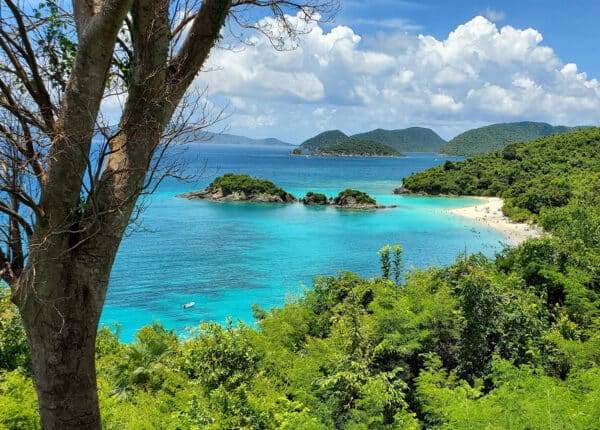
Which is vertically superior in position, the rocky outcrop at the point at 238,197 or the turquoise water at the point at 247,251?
the rocky outcrop at the point at 238,197

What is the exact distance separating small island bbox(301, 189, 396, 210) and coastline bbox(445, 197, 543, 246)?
37.0 ft

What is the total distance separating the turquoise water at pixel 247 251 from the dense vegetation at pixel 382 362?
7653 millimetres

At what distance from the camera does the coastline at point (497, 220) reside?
43062mm

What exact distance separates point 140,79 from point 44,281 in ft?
5.08

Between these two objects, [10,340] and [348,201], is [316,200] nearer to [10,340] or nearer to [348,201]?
[348,201]

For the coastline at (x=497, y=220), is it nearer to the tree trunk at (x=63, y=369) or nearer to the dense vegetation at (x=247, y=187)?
the dense vegetation at (x=247, y=187)

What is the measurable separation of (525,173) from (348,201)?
34516 millimetres

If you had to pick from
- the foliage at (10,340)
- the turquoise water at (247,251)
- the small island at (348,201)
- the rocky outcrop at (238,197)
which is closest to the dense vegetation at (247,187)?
the rocky outcrop at (238,197)

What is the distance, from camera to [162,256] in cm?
3559

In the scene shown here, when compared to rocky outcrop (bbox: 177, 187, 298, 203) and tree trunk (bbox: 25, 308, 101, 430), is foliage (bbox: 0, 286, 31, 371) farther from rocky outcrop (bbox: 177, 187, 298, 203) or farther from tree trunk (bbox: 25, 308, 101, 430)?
rocky outcrop (bbox: 177, 187, 298, 203)

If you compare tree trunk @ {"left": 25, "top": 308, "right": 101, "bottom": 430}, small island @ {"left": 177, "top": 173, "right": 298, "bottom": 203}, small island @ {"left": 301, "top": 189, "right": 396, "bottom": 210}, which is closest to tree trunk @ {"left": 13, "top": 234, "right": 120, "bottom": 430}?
tree trunk @ {"left": 25, "top": 308, "right": 101, "bottom": 430}

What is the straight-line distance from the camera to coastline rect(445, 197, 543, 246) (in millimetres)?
43062

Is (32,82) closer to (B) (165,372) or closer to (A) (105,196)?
(A) (105,196)

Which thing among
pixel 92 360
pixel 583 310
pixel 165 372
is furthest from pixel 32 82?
pixel 583 310
